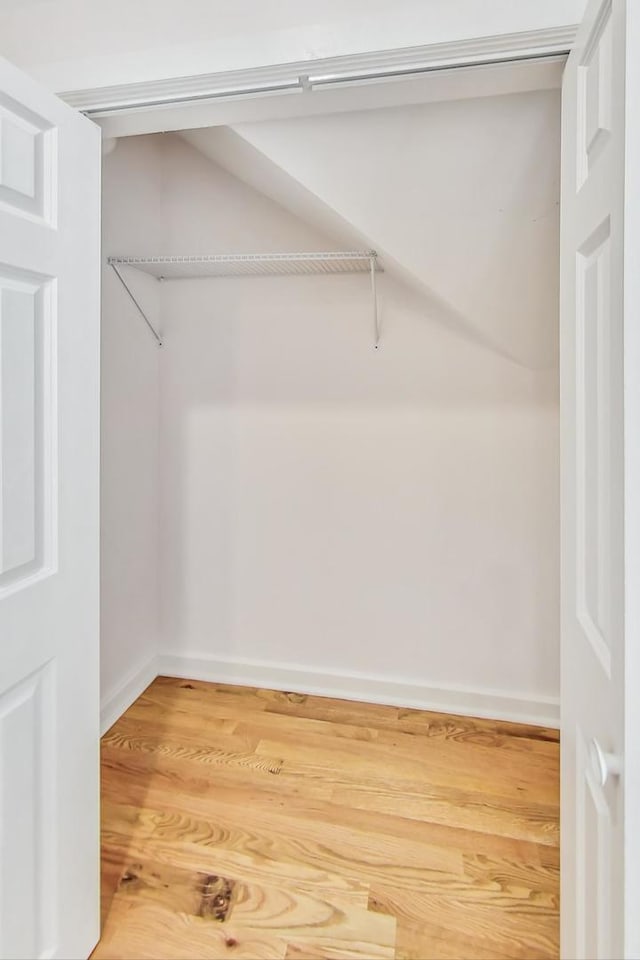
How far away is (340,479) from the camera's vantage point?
7.55ft

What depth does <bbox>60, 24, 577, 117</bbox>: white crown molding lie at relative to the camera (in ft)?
3.35

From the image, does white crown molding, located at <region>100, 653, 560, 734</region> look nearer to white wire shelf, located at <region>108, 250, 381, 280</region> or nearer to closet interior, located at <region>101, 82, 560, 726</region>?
closet interior, located at <region>101, 82, 560, 726</region>

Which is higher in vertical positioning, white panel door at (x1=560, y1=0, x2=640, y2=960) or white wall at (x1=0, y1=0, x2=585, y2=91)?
white wall at (x1=0, y1=0, x2=585, y2=91)

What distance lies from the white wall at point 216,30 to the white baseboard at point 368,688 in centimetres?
210

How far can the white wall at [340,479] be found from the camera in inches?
84.7

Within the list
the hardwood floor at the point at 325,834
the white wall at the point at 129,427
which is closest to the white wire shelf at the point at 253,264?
the white wall at the point at 129,427

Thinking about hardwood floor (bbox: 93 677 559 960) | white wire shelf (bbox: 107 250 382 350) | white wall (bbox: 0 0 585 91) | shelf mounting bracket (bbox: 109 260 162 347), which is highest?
white wall (bbox: 0 0 585 91)

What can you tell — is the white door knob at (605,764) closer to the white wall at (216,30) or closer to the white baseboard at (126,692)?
the white wall at (216,30)

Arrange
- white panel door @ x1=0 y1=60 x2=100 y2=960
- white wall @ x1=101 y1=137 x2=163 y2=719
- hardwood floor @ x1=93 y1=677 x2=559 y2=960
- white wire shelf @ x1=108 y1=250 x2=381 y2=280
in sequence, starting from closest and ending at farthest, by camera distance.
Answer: white panel door @ x1=0 y1=60 x2=100 y2=960, hardwood floor @ x1=93 y1=677 x2=559 y2=960, white wire shelf @ x1=108 y1=250 x2=381 y2=280, white wall @ x1=101 y1=137 x2=163 y2=719

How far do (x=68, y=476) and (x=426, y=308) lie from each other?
4.99 ft

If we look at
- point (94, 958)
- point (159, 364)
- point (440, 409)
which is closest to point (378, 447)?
point (440, 409)

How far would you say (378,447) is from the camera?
2.25m

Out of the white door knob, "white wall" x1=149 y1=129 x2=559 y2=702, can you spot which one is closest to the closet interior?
"white wall" x1=149 y1=129 x2=559 y2=702

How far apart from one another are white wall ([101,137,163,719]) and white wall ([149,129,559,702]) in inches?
3.2
